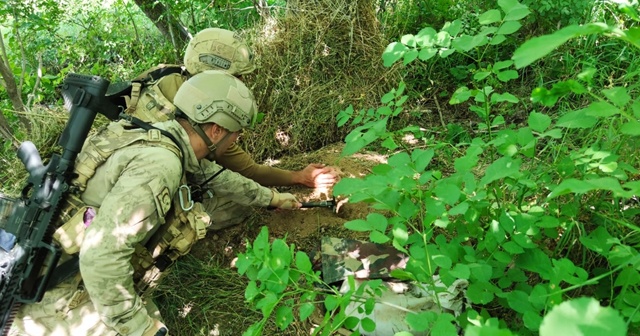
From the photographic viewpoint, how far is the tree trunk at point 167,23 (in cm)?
530

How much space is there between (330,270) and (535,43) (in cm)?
179

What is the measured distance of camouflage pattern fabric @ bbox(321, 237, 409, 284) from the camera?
2.36 meters

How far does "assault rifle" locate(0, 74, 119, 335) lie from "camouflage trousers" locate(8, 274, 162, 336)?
81 millimetres

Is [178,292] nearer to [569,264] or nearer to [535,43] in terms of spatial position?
[569,264]

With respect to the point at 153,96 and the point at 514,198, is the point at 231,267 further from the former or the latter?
the point at 514,198

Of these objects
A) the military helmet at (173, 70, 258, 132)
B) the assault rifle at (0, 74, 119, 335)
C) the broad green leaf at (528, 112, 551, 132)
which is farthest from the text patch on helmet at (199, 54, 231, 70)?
the broad green leaf at (528, 112, 551, 132)

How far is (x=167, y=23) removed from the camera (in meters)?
5.57

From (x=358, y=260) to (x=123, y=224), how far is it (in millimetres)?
1143

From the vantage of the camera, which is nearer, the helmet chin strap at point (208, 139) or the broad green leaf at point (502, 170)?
the broad green leaf at point (502, 170)

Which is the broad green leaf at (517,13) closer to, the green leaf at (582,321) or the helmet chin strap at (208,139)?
the green leaf at (582,321)

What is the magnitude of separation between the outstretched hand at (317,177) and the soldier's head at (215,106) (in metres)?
0.90

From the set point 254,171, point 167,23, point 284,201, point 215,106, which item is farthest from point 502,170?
point 167,23

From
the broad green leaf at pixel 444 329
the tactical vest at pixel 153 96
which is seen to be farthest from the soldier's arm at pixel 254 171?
the broad green leaf at pixel 444 329

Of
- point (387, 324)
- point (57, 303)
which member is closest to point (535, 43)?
point (387, 324)
